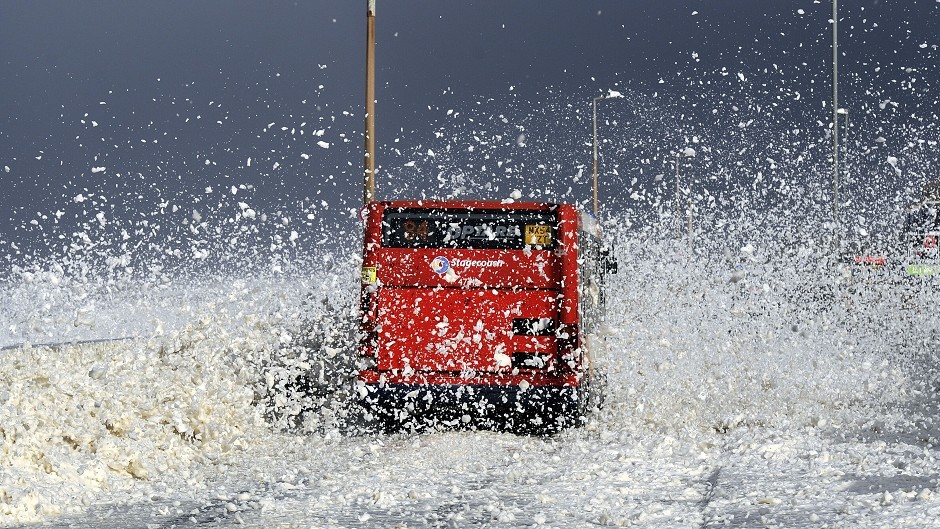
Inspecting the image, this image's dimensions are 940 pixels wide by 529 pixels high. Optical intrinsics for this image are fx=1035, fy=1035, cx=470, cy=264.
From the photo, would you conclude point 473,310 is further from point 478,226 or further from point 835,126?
point 835,126

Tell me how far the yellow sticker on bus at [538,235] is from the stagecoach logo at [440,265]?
0.78 meters

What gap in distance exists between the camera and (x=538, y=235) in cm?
966

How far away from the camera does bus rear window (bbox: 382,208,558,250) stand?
31.7 ft

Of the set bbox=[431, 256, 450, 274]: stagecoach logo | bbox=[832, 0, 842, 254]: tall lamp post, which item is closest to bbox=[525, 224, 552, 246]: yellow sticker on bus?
bbox=[431, 256, 450, 274]: stagecoach logo

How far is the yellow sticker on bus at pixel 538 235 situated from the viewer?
9.65m

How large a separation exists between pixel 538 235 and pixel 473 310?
93cm

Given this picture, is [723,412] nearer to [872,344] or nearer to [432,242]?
[432,242]

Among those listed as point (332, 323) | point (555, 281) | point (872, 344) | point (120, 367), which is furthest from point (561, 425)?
point (872, 344)

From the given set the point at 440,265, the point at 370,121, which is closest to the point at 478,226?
the point at 440,265

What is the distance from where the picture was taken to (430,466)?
8.02 m

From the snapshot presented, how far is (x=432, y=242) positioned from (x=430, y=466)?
8.10ft

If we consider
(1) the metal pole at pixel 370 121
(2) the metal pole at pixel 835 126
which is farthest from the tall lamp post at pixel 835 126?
(1) the metal pole at pixel 370 121

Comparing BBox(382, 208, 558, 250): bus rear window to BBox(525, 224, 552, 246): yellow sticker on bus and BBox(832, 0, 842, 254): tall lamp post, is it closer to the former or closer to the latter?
BBox(525, 224, 552, 246): yellow sticker on bus

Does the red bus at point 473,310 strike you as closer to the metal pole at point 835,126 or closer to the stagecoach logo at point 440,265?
the stagecoach logo at point 440,265
